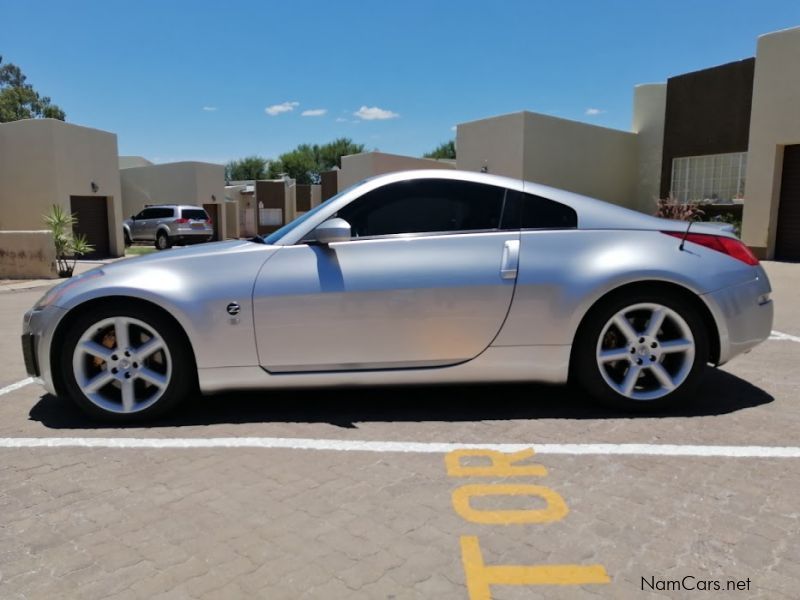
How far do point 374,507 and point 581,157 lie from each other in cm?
2091

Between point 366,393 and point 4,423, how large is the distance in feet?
7.67

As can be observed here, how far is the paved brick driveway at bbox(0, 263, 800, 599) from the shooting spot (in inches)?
84.7

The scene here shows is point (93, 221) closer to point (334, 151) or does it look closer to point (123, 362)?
point (123, 362)

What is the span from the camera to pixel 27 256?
549 inches

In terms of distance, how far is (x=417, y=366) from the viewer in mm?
3625

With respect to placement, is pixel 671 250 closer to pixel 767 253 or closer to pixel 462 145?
pixel 767 253

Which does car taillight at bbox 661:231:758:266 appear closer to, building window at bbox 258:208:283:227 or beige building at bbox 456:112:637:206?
beige building at bbox 456:112:637:206

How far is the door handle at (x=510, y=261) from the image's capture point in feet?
11.7

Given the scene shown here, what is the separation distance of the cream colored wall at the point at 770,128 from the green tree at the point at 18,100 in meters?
56.6

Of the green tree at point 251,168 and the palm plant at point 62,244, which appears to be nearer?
the palm plant at point 62,244

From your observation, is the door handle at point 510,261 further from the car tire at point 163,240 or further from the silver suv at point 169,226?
the car tire at point 163,240

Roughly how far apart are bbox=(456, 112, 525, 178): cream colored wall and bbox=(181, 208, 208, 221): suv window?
39.2 feet

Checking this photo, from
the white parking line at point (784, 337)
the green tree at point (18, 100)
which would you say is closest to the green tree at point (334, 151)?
the green tree at point (18, 100)

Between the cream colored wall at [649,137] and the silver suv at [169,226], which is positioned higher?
the cream colored wall at [649,137]
